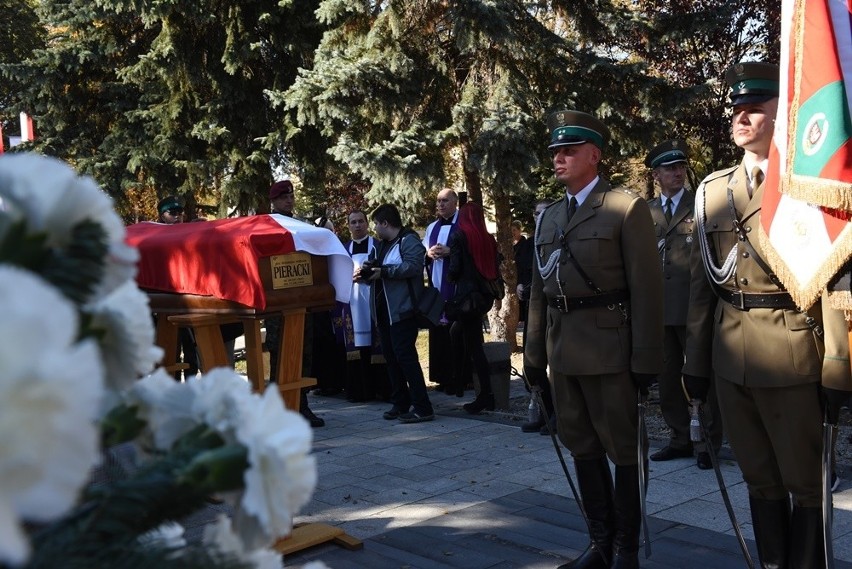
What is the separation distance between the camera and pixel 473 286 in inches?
338

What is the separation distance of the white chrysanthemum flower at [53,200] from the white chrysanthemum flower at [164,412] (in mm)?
213

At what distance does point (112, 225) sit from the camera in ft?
2.84

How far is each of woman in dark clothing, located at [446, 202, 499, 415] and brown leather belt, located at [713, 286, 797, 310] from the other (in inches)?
187

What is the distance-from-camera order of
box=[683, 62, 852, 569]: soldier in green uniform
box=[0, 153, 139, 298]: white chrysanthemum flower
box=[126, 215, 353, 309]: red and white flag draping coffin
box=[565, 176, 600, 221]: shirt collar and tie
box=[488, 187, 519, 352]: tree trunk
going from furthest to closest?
box=[488, 187, 519, 352]: tree trunk < box=[126, 215, 353, 309]: red and white flag draping coffin < box=[565, 176, 600, 221]: shirt collar and tie < box=[683, 62, 852, 569]: soldier in green uniform < box=[0, 153, 139, 298]: white chrysanthemum flower

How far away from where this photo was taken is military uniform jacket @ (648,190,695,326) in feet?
22.1

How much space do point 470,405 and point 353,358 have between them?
1.50 metres

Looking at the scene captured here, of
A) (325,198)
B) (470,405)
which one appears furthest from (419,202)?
(325,198)

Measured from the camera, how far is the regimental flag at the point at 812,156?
332cm

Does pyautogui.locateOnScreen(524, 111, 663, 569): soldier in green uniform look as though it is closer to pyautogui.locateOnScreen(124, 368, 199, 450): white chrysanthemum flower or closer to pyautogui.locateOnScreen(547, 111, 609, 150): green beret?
pyautogui.locateOnScreen(547, 111, 609, 150): green beret

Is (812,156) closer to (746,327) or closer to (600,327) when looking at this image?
(746,327)

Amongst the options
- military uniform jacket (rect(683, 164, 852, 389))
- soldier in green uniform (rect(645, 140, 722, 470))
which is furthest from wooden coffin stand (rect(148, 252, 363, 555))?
soldier in green uniform (rect(645, 140, 722, 470))

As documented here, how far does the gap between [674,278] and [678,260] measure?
0.43 feet

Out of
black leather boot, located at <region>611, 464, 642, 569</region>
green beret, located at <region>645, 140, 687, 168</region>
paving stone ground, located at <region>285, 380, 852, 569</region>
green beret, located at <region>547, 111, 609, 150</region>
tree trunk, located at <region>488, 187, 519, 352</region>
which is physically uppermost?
green beret, located at <region>645, 140, 687, 168</region>

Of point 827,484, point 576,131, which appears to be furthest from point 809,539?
point 576,131
